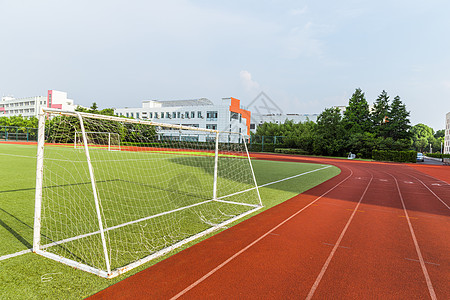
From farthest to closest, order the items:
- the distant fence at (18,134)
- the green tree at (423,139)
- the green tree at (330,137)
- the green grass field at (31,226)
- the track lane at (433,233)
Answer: the green tree at (423,139)
the distant fence at (18,134)
the green tree at (330,137)
the track lane at (433,233)
the green grass field at (31,226)

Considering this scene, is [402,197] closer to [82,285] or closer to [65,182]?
[82,285]

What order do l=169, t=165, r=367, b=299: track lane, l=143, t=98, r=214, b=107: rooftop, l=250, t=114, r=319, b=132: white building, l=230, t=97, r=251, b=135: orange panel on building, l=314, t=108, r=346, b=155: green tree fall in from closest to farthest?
l=169, t=165, r=367, b=299: track lane, l=314, t=108, r=346, b=155: green tree, l=230, t=97, r=251, b=135: orange panel on building, l=143, t=98, r=214, b=107: rooftop, l=250, t=114, r=319, b=132: white building

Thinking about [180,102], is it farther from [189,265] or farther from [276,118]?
[189,265]

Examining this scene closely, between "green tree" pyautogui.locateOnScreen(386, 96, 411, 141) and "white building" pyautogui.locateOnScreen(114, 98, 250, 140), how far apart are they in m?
24.8

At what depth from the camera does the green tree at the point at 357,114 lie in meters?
43.8

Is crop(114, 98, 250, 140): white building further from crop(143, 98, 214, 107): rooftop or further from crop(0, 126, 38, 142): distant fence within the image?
crop(0, 126, 38, 142): distant fence

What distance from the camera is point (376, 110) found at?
→ 149 feet

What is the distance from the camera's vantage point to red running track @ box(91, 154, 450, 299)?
10.8 ft

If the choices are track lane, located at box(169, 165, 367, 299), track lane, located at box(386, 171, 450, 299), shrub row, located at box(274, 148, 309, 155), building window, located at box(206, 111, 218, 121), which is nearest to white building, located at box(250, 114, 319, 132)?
building window, located at box(206, 111, 218, 121)

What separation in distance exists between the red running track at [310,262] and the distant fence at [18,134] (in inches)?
1854

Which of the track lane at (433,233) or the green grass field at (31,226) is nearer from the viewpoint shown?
the green grass field at (31,226)

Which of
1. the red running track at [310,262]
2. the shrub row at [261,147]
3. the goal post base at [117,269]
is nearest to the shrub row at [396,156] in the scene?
the shrub row at [261,147]

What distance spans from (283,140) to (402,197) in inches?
1302

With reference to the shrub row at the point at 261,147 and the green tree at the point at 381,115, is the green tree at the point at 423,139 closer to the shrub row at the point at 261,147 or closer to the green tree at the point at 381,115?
the green tree at the point at 381,115
